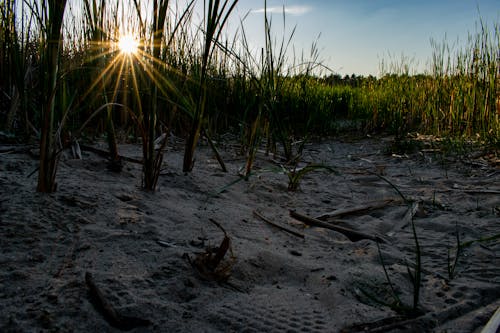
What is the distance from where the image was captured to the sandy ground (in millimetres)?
896

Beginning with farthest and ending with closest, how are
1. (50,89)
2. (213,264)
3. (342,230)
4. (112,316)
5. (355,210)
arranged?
1. (355,210)
2. (342,230)
3. (50,89)
4. (213,264)
5. (112,316)

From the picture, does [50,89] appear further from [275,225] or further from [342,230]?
[342,230]

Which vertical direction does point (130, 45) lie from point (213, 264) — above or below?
above

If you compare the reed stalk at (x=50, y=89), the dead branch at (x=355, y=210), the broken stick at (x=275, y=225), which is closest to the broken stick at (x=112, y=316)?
the reed stalk at (x=50, y=89)

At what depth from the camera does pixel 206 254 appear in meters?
1.15

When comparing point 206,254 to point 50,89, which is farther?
point 50,89

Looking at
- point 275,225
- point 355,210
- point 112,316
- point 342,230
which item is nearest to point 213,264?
point 112,316

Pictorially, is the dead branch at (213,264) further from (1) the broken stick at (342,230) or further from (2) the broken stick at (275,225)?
(1) the broken stick at (342,230)

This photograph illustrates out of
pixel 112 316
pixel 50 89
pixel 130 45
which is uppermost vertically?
pixel 130 45

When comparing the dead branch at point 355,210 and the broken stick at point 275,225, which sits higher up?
the dead branch at point 355,210

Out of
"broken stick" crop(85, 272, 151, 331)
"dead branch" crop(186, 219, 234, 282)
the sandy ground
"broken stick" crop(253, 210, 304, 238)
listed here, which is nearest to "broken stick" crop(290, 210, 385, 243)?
the sandy ground

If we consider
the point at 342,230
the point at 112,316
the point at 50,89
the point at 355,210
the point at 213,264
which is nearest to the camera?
A: the point at 112,316

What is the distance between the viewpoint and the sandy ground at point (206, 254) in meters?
0.90

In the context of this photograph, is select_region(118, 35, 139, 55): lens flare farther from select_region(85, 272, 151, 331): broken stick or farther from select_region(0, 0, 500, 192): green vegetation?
select_region(85, 272, 151, 331): broken stick
